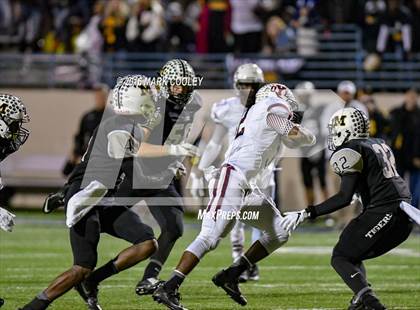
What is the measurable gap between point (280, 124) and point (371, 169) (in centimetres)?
85

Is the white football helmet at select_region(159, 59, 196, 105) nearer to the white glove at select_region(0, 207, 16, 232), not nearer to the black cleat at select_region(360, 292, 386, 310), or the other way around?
the white glove at select_region(0, 207, 16, 232)

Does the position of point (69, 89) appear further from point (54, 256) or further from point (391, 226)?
point (391, 226)

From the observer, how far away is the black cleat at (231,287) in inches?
280

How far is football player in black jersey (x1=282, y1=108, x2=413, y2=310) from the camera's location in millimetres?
6453

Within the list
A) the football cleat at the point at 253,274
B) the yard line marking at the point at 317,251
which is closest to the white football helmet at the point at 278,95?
the football cleat at the point at 253,274

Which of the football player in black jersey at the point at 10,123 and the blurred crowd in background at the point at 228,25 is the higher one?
the football player in black jersey at the point at 10,123

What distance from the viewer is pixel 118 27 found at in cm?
1559

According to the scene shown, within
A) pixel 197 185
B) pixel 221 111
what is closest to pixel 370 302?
pixel 197 185

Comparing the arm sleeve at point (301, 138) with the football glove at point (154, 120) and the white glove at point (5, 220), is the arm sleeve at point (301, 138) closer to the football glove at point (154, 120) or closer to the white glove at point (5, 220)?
the football glove at point (154, 120)

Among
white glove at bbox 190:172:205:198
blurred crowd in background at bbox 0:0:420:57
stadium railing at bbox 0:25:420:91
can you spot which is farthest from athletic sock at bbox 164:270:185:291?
blurred crowd in background at bbox 0:0:420:57

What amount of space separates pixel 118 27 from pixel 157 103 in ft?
27.2

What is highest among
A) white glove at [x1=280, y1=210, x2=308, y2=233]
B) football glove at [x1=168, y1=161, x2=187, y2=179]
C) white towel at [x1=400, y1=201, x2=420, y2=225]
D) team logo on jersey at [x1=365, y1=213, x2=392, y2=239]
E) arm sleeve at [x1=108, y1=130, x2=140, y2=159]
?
arm sleeve at [x1=108, y1=130, x2=140, y2=159]

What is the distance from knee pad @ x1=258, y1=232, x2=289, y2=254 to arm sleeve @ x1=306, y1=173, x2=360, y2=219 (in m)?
0.85

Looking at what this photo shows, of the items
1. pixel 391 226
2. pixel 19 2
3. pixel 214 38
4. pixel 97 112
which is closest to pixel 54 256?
pixel 97 112
